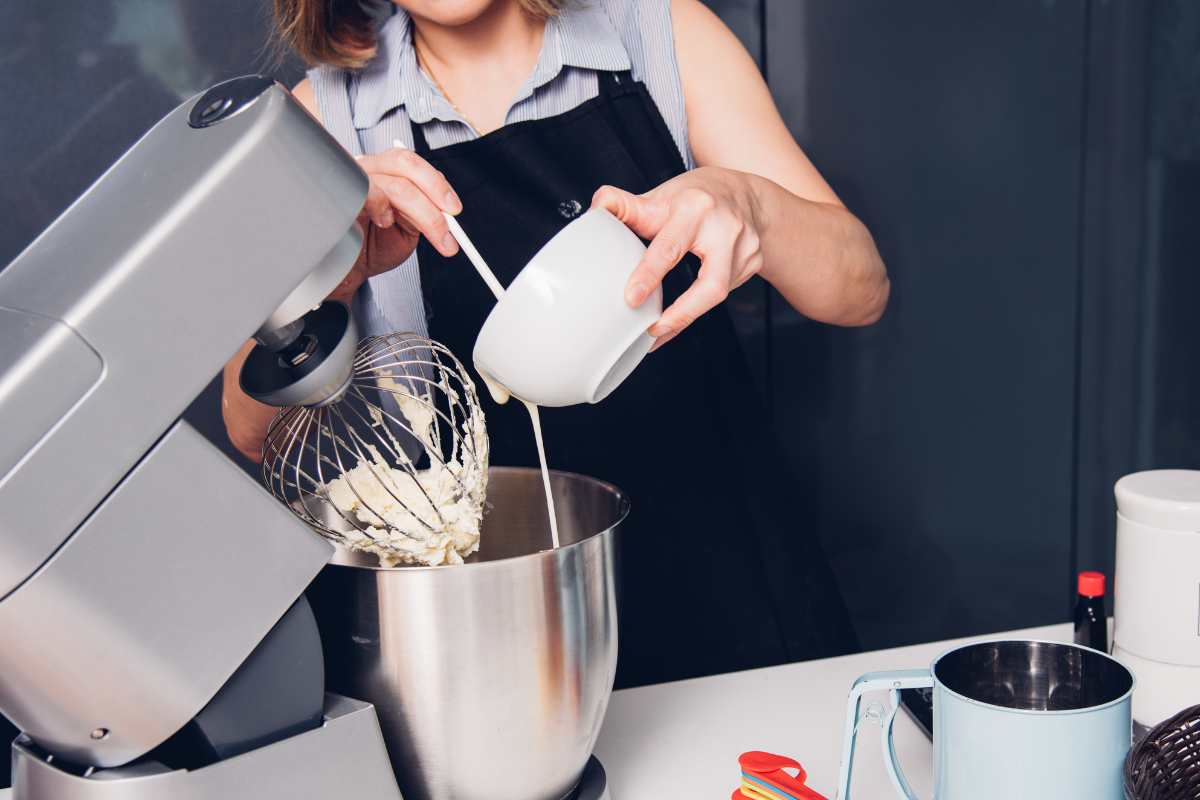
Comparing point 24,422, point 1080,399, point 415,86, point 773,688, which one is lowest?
point 1080,399

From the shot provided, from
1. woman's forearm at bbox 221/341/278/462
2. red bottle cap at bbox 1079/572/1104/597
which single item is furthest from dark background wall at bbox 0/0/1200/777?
red bottle cap at bbox 1079/572/1104/597

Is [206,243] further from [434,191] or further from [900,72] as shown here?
[900,72]

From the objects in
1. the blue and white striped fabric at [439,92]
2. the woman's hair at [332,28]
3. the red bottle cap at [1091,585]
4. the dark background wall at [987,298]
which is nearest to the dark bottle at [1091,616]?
the red bottle cap at [1091,585]

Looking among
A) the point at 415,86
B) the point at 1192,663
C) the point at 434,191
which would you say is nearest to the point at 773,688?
the point at 1192,663

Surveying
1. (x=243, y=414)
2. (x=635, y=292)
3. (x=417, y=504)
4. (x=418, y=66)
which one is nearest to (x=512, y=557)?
(x=417, y=504)

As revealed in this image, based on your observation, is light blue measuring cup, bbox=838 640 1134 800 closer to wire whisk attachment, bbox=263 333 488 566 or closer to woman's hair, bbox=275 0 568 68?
wire whisk attachment, bbox=263 333 488 566

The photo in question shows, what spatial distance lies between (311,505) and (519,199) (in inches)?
20.5

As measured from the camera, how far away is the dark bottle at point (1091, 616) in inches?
33.1

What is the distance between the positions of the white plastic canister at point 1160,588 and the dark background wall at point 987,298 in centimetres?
113

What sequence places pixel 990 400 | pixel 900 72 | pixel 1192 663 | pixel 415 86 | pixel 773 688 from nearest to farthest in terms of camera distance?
pixel 1192 663, pixel 773 688, pixel 415 86, pixel 900 72, pixel 990 400

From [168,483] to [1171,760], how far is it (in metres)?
0.50

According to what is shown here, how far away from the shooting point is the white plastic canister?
732 mm

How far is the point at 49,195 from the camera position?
1.60 meters

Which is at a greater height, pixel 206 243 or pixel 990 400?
pixel 206 243
